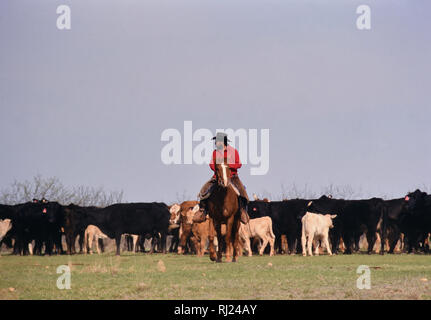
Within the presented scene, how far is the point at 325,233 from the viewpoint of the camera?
25.6m

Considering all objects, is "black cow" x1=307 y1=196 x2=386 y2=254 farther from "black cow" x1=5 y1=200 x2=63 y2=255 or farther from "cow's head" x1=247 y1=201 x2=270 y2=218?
"black cow" x1=5 y1=200 x2=63 y2=255

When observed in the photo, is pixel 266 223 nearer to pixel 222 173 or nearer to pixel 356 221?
pixel 356 221

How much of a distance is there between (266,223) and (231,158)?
10.2 m

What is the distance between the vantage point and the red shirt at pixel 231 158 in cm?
1708

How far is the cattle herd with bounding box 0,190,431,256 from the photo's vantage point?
27047mm

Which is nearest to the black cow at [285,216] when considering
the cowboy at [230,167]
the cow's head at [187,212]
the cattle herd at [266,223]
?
the cattle herd at [266,223]

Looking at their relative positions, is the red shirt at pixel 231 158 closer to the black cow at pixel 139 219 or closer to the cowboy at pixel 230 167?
the cowboy at pixel 230 167

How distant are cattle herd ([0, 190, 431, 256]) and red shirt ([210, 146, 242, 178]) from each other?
27.5ft

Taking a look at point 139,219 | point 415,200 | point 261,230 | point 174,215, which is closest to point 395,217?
point 415,200

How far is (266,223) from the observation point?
89.5 feet

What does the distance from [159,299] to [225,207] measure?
7.79 meters

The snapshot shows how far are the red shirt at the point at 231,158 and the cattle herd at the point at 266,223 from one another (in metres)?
8.39
